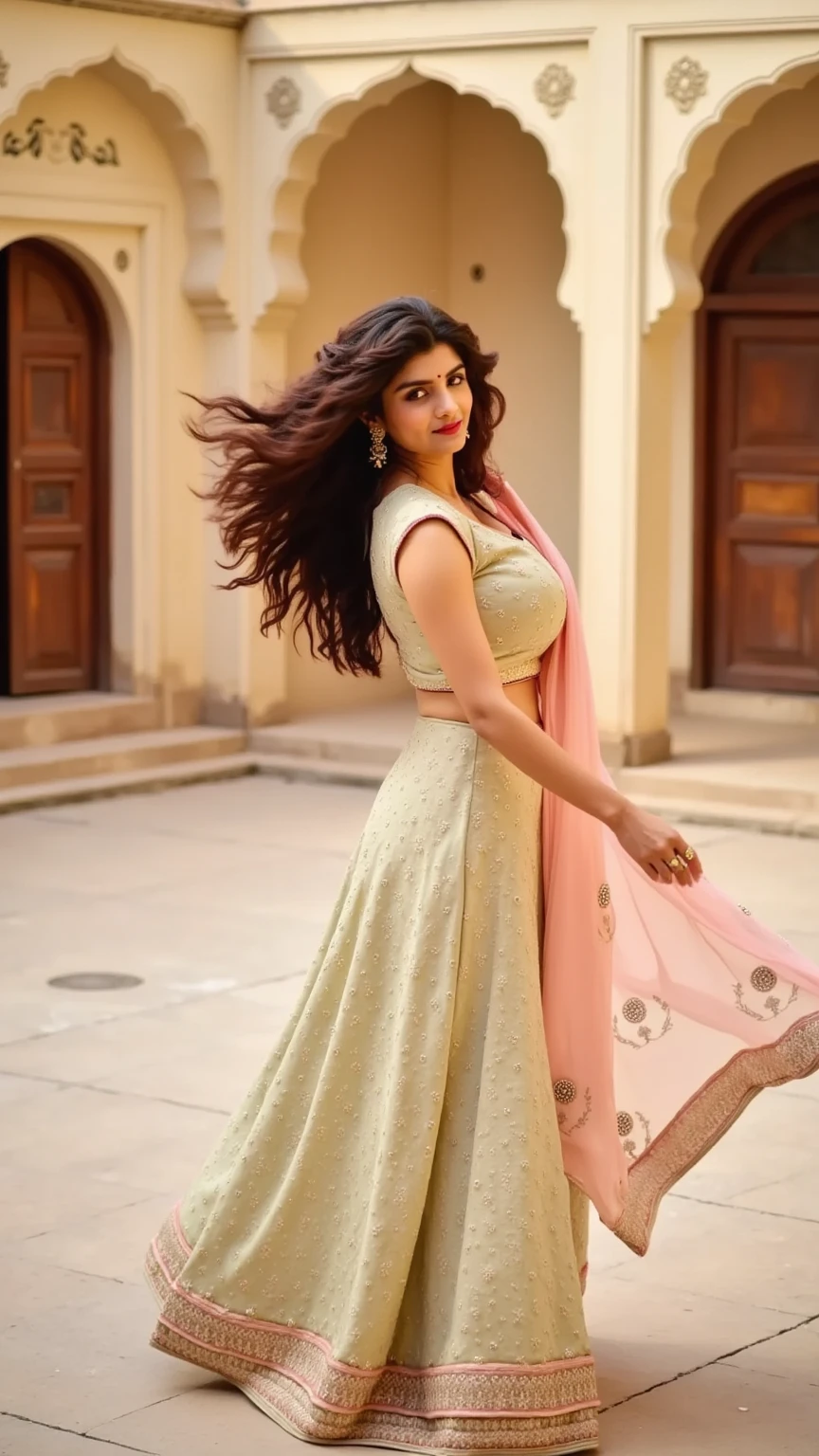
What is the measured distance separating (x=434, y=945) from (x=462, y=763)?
31 cm

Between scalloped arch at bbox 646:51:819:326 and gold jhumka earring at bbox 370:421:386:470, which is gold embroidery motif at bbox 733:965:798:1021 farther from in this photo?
scalloped arch at bbox 646:51:819:326

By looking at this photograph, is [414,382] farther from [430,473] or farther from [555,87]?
[555,87]

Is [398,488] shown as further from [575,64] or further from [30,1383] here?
[575,64]

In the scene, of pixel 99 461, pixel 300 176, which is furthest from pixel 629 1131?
pixel 300 176

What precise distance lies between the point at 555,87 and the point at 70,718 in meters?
3.96

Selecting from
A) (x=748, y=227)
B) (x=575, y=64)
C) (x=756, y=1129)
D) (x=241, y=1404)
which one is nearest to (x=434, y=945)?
(x=241, y=1404)

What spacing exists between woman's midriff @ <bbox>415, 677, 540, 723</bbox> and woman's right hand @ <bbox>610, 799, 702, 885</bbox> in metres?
0.33

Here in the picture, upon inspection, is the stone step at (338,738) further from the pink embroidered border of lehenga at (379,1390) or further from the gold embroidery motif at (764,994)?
the pink embroidered border of lehenga at (379,1390)

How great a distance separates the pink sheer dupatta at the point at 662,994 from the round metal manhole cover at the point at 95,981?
3.41 m

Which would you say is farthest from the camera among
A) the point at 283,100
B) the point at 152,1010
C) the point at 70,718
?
the point at 283,100

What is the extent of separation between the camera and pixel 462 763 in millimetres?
3887

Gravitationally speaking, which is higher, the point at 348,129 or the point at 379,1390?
the point at 348,129

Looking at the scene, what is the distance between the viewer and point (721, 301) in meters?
12.6

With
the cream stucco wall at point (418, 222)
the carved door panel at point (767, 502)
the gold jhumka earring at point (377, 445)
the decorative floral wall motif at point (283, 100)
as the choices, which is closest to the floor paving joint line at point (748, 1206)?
the gold jhumka earring at point (377, 445)
